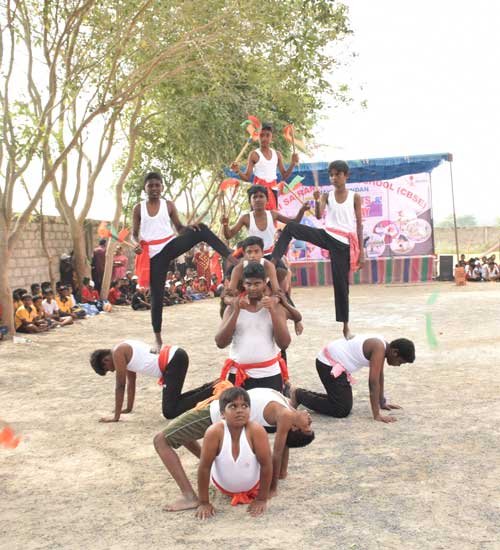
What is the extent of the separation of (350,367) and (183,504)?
2359 millimetres

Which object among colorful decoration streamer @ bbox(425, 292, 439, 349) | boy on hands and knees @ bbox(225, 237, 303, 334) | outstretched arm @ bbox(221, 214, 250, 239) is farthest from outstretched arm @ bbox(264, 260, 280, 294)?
colorful decoration streamer @ bbox(425, 292, 439, 349)

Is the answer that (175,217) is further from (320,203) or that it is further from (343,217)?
(343,217)

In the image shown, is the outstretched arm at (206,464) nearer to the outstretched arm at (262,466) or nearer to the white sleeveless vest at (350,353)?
the outstretched arm at (262,466)

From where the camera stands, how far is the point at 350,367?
5.92 metres

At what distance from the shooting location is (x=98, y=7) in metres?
12.2

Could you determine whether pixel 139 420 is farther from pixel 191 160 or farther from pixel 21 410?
pixel 191 160

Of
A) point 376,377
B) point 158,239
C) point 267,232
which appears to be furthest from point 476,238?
point 376,377

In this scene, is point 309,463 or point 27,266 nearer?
point 309,463

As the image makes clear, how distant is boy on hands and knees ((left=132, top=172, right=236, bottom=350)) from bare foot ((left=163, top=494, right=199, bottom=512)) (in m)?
2.58

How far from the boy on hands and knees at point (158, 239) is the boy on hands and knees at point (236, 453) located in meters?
2.67

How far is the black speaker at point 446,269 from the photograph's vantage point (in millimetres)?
22016

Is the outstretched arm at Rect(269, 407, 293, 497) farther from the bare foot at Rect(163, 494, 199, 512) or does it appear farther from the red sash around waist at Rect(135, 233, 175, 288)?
the red sash around waist at Rect(135, 233, 175, 288)

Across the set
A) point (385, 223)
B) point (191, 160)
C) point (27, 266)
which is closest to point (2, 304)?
point (27, 266)

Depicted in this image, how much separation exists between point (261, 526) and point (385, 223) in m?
17.9
